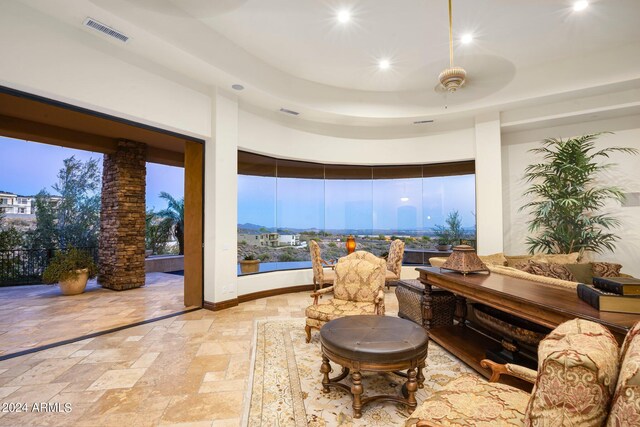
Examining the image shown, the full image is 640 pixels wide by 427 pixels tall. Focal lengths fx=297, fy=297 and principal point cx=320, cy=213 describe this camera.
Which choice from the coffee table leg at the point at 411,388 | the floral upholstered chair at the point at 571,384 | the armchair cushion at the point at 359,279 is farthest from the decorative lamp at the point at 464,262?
the floral upholstered chair at the point at 571,384

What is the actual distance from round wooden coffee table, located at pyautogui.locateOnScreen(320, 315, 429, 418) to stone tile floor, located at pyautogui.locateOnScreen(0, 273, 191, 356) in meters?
3.42

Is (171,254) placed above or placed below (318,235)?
below

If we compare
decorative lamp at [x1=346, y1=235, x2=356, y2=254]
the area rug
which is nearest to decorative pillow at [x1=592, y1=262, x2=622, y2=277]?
the area rug

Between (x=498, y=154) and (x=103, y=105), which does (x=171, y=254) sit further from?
(x=498, y=154)

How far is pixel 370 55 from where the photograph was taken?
4.93 m

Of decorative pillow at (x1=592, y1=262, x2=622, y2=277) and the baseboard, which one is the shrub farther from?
decorative pillow at (x1=592, y1=262, x2=622, y2=277)

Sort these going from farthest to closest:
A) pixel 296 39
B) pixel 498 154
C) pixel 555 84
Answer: pixel 498 154 < pixel 555 84 < pixel 296 39

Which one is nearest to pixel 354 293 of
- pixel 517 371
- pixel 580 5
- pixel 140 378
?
pixel 517 371

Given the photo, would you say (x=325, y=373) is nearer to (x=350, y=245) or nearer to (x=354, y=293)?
(x=354, y=293)

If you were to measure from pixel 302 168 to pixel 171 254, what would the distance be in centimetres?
594

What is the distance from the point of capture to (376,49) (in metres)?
4.76

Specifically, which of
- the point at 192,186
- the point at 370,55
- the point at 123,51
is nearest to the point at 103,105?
the point at 123,51

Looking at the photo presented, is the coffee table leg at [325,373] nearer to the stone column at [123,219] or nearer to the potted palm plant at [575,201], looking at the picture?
the potted palm plant at [575,201]

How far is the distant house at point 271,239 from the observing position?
602cm
